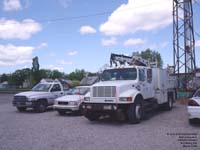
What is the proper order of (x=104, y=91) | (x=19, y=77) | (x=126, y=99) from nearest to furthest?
(x=126, y=99) → (x=104, y=91) → (x=19, y=77)

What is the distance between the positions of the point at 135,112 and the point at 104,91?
1547 millimetres

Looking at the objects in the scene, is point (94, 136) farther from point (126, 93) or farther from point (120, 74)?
point (120, 74)

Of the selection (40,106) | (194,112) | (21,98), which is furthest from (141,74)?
(21,98)

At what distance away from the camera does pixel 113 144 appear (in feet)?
23.3

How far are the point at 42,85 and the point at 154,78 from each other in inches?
297

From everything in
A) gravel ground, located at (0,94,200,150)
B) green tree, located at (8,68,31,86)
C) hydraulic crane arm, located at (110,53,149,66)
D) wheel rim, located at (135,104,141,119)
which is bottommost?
gravel ground, located at (0,94,200,150)

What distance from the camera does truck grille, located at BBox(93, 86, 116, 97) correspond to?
33.8 ft

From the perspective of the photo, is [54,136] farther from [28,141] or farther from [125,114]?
[125,114]

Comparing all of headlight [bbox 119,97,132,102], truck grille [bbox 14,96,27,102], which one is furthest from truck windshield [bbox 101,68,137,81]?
truck grille [bbox 14,96,27,102]

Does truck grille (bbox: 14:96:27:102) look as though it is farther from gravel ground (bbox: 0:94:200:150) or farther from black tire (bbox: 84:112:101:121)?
black tire (bbox: 84:112:101:121)

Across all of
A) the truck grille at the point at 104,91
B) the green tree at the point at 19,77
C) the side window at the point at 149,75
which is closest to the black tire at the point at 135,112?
the truck grille at the point at 104,91

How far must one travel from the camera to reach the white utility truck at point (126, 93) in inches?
402

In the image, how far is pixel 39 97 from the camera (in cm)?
1520

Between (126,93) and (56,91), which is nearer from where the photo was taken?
(126,93)
